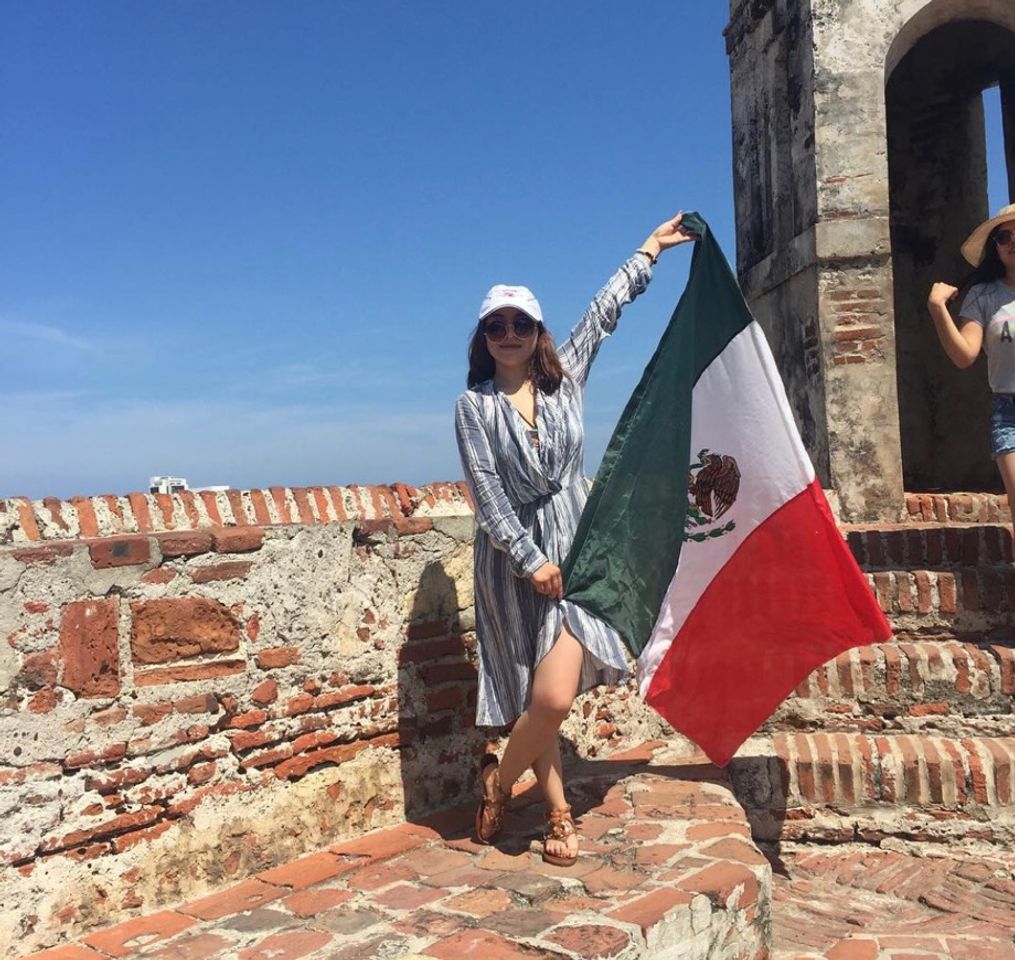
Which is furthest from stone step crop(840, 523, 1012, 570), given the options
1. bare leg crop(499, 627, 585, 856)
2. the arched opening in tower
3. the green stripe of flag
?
the arched opening in tower

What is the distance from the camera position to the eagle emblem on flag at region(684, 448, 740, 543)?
3658 millimetres

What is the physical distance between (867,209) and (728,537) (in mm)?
3659

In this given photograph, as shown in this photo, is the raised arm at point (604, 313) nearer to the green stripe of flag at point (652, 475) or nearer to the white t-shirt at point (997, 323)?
the green stripe of flag at point (652, 475)

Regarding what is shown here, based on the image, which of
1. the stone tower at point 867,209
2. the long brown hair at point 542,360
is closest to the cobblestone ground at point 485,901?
the long brown hair at point 542,360

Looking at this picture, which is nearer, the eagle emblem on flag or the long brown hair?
the long brown hair

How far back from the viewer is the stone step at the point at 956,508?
246 inches

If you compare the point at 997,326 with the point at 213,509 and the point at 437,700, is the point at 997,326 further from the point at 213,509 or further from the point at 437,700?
the point at 213,509

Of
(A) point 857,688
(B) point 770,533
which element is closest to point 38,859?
(B) point 770,533

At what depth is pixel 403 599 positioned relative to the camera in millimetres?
3723

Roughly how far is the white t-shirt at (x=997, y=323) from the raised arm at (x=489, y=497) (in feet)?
8.89

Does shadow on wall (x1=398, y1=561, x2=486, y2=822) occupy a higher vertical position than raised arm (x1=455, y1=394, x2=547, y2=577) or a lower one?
lower

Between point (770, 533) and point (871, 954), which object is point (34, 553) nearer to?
point (770, 533)

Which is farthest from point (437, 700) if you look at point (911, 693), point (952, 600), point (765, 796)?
point (952, 600)

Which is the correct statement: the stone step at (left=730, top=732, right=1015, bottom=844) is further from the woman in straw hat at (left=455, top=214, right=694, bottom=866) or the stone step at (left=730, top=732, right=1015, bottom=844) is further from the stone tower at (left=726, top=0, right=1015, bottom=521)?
the stone tower at (left=726, top=0, right=1015, bottom=521)
